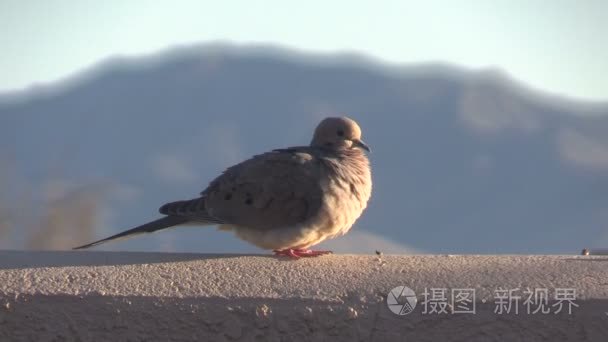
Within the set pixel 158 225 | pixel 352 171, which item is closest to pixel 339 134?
pixel 352 171

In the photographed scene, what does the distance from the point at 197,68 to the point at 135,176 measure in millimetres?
12239

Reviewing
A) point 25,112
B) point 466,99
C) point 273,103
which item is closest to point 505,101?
point 466,99

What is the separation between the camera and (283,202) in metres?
4.85

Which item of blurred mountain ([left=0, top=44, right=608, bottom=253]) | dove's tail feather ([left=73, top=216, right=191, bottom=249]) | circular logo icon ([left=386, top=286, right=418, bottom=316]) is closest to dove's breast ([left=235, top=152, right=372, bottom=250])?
dove's tail feather ([left=73, top=216, right=191, bottom=249])

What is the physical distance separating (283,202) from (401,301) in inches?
49.0

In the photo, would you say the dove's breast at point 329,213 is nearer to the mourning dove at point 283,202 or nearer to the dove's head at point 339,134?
the mourning dove at point 283,202

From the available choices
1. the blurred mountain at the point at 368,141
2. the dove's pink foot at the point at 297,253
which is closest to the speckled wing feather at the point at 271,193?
the dove's pink foot at the point at 297,253

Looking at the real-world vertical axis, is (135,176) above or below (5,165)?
above

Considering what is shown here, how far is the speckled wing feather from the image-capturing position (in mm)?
4820

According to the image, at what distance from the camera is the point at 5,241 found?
959 centimetres

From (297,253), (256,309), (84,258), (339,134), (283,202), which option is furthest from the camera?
(339,134)

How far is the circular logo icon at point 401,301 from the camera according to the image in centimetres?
369

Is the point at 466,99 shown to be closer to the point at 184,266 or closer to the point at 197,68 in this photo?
the point at 197,68

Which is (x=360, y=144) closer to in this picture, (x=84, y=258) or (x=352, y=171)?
(x=352, y=171)
